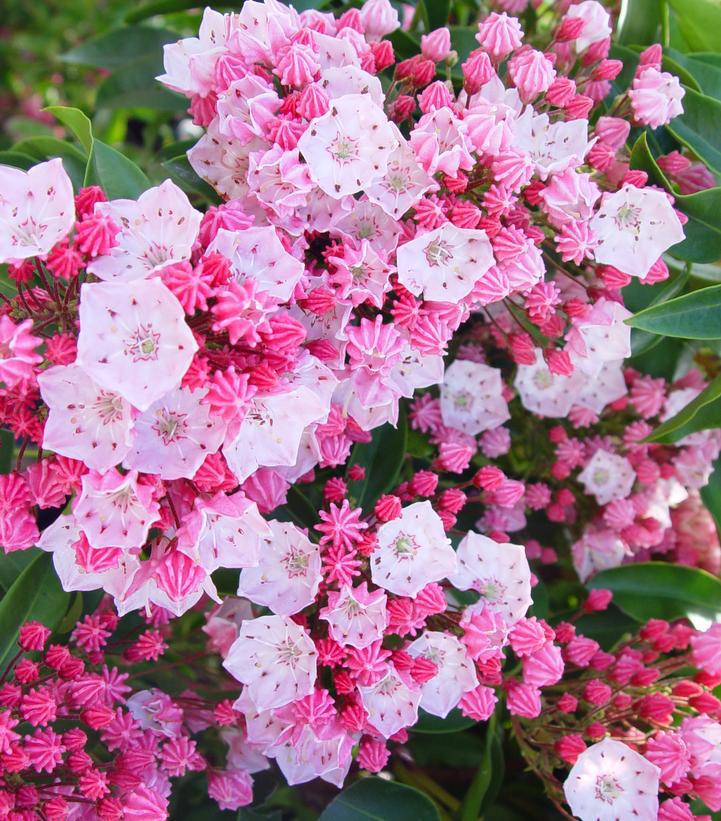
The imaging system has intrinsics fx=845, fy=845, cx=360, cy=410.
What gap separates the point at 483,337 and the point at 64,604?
1025 millimetres

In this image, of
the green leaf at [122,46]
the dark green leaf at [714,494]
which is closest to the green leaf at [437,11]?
the green leaf at [122,46]

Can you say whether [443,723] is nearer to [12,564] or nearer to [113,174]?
[12,564]

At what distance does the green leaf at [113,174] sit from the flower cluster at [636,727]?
45.4 inches

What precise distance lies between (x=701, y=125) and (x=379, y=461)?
2.95 feet

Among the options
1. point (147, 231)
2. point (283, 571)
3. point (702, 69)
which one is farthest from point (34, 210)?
point (702, 69)

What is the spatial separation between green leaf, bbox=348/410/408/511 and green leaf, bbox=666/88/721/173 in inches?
29.9

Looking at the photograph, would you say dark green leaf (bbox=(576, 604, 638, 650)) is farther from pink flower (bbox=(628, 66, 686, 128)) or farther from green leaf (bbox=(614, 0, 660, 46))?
green leaf (bbox=(614, 0, 660, 46))

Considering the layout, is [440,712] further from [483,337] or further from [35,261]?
[35,261]

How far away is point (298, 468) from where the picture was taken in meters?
1.44

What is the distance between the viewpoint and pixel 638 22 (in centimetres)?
178

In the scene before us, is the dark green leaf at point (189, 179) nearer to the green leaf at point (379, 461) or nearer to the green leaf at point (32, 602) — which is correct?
the green leaf at point (379, 461)

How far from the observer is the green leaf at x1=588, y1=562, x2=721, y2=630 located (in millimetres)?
1843

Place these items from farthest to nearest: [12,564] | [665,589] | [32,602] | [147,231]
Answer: [665,589] → [12,564] → [32,602] → [147,231]

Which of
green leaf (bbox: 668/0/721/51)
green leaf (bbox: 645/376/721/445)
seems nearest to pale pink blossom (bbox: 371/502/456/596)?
green leaf (bbox: 645/376/721/445)
